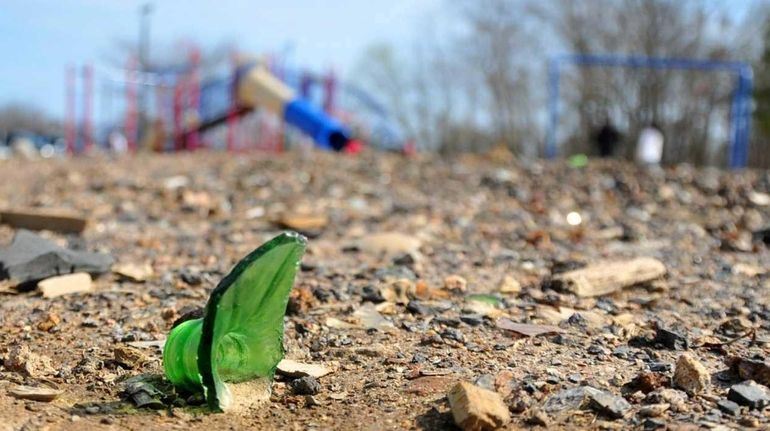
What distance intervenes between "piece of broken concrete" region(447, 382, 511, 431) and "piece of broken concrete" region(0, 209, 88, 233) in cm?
392

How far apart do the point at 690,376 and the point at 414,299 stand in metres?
1.25

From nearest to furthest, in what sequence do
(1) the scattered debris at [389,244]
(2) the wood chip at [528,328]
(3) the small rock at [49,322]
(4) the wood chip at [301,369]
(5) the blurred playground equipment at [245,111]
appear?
(4) the wood chip at [301,369] < (2) the wood chip at [528,328] < (3) the small rock at [49,322] < (1) the scattered debris at [389,244] < (5) the blurred playground equipment at [245,111]

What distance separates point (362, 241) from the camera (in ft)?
16.3

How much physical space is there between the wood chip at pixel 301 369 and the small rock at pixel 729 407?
3.37 feet

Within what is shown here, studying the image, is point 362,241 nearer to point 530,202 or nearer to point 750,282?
point 750,282

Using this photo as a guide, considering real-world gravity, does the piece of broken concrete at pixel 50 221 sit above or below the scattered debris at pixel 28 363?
below

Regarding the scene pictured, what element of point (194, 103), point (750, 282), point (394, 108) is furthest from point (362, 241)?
point (394, 108)

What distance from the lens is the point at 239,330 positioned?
7.47 feet

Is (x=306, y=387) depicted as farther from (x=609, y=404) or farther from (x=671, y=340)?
(x=671, y=340)

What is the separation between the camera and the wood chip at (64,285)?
338 cm

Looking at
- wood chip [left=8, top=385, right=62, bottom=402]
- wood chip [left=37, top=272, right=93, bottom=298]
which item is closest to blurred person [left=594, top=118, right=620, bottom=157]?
wood chip [left=37, top=272, right=93, bottom=298]

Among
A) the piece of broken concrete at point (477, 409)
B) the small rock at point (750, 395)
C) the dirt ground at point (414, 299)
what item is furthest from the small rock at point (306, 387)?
the small rock at point (750, 395)

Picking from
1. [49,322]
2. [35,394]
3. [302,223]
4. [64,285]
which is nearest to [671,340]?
[35,394]

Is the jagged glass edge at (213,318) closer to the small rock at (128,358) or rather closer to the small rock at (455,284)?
the small rock at (128,358)
